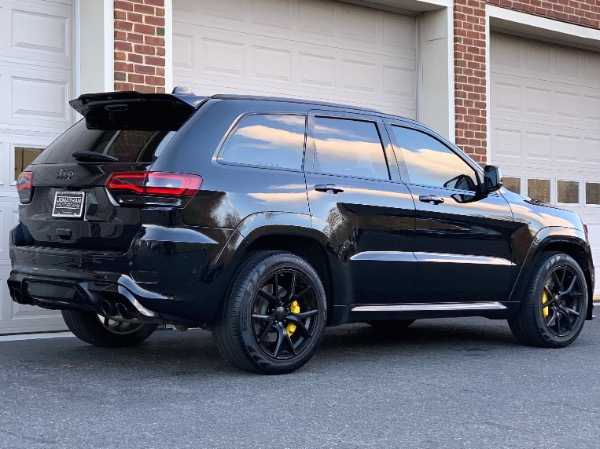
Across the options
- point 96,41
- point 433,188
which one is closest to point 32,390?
point 433,188

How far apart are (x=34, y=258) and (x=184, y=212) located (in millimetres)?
1084

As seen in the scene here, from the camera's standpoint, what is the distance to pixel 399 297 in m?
6.94

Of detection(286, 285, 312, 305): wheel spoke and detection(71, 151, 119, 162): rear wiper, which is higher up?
detection(71, 151, 119, 162): rear wiper

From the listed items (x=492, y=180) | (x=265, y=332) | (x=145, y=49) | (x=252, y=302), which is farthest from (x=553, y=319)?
(x=145, y=49)

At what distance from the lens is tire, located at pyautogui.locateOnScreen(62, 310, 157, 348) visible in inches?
282

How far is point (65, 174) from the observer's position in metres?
6.07

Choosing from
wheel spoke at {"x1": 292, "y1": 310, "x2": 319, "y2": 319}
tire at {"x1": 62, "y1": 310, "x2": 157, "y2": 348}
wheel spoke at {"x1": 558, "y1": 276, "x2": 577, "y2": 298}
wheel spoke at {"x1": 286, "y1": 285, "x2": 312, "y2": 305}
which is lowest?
tire at {"x1": 62, "y1": 310, "x2": 157, "y2": 348}

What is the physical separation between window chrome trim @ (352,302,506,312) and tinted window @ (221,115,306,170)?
1087mm

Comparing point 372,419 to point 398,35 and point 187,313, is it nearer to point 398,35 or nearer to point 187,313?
point 187,313

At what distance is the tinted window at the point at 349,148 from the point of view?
666cm

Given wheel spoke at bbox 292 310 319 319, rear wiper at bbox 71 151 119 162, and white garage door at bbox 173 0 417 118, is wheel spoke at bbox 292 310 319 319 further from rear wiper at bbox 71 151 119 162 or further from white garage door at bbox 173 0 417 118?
white garage door at bbox 173 0 417 118

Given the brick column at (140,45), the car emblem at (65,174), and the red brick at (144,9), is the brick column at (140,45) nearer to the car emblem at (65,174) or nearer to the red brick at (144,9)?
the red brick at (144,9)

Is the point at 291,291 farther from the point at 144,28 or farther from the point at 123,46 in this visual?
the point at 144,28

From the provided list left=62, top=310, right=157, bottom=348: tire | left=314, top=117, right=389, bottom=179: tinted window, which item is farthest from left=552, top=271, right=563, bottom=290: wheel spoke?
left=62, top=310, right=157, bottom=348: tire
